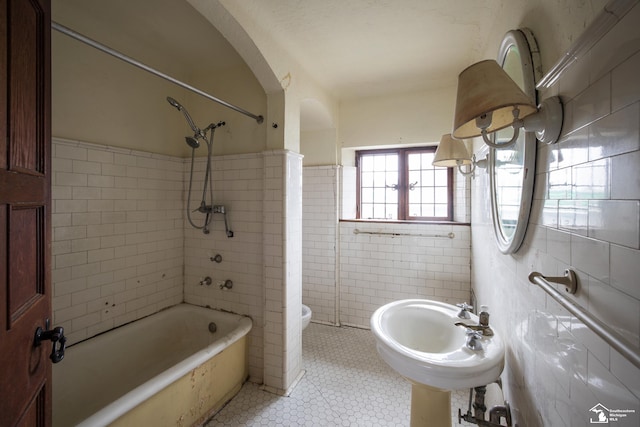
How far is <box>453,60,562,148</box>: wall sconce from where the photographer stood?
692mm

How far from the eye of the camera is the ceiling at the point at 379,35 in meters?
1.47

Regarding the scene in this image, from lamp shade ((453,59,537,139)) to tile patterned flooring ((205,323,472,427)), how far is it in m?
1.80

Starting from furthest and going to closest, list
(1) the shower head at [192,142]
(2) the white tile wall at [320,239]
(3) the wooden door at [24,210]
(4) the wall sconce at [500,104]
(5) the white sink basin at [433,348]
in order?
(2) the white tile wall at [320,239] → (1) the shower head at [192,142] → (5) the white sink basin at [433,348] → (4) the wall sconce at [500,104] → (3) the wooden door at [24,210]

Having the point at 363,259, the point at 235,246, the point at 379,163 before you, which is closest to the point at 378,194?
the point at 379,163

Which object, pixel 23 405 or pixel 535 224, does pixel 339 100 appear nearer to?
pixel 535 224

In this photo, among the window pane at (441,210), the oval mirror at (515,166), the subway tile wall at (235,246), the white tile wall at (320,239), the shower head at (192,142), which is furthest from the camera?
the white tile wall at (320,239)

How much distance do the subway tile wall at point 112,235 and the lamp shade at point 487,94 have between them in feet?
7.07

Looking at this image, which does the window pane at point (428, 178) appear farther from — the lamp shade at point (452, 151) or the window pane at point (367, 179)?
the lamp shade at point (452, 151)

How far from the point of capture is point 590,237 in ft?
1.86

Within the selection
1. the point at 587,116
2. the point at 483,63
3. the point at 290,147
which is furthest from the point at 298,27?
the point at 587,116

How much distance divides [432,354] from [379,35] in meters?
1.92

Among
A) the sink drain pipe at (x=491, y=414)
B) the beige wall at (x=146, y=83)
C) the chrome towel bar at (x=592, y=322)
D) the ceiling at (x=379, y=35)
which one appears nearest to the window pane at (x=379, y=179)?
the ceiling at (x=379, y=35)

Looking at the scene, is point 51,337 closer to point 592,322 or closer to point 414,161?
point 592,322

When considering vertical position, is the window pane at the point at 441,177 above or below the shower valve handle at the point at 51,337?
above
